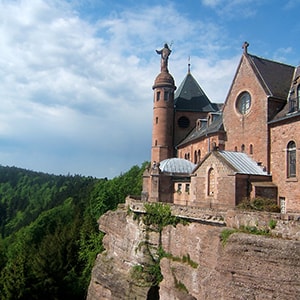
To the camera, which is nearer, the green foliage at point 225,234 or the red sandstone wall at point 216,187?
the green foliage at point 225,234

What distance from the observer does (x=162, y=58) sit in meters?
52.0

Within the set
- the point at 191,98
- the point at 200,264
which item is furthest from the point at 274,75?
the point at 191,98

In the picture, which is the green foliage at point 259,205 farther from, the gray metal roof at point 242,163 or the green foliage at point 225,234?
the green foliage at point 225,234

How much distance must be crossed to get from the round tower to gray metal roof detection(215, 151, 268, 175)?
1939 centimetres

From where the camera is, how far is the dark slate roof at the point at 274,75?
2980cm

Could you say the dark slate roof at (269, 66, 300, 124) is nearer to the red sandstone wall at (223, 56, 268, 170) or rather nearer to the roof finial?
the red sandstone wall at (223, 56, 268, 170)

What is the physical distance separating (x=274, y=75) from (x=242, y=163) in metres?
9.04

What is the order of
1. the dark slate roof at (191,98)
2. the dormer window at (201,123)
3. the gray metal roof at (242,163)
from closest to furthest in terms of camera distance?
the gray metal roof at (242,163), the dormer window at (201,123), the dark slate roof at (191,98)

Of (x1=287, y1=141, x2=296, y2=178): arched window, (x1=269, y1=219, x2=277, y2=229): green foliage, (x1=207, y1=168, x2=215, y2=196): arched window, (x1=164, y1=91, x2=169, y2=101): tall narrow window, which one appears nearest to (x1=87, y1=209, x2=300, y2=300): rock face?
(x1=269, y1=219, x2=277, y2=229): green foliage

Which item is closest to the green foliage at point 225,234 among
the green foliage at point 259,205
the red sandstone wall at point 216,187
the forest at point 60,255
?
the green foliage at point 259,205

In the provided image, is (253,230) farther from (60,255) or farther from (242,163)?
(60,255)

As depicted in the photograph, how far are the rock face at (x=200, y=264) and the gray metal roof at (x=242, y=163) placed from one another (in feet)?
23.3

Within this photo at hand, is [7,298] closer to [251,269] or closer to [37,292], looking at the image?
[37,292]

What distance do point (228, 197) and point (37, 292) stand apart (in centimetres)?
2552
